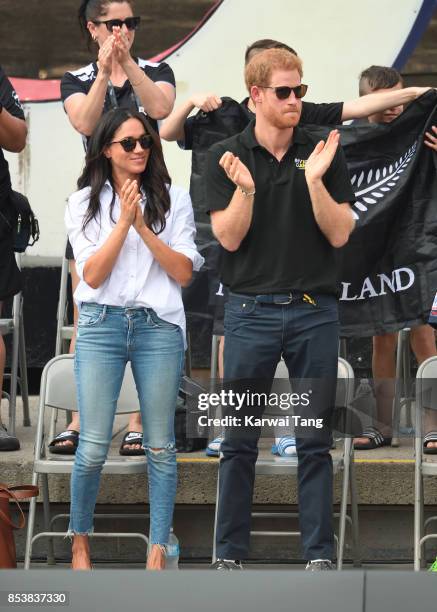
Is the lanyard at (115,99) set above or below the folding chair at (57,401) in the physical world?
above

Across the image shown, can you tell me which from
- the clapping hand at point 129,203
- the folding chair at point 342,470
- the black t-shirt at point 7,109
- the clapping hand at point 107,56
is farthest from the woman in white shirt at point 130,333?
the black t-shirt at point 7,109

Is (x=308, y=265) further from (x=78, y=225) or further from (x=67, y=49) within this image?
(x=67, y=49)

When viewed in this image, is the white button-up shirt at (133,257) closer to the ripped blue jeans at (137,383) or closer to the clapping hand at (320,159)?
the ripped blue jeans at (137,383)

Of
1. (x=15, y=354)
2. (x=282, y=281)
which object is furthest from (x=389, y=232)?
(x=15, y=354)

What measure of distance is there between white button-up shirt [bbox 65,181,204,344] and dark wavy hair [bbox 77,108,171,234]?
34mm

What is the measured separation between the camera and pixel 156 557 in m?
5.07

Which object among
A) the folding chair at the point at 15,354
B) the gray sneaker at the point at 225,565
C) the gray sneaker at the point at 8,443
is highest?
the folding chair at the point at 15,354

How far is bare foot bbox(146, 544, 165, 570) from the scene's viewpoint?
5.05 m

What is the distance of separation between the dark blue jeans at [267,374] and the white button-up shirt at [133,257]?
1.06ft

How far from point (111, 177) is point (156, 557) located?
1.59 m

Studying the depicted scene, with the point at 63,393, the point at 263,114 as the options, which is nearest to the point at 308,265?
the point at 263,114

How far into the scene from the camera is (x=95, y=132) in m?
5.34

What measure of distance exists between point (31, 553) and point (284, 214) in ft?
6.78

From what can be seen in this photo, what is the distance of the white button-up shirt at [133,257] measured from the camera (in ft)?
16.8
